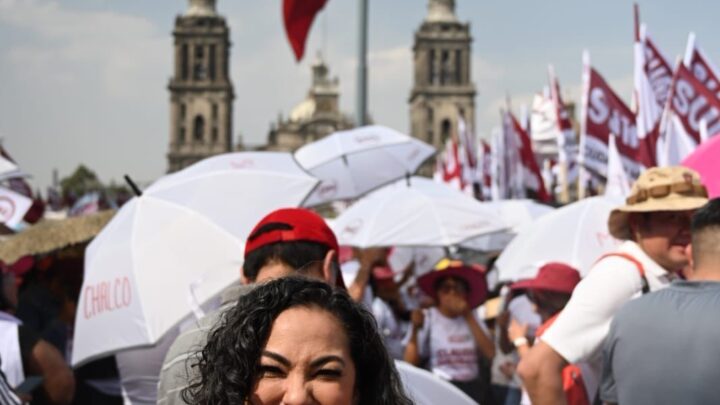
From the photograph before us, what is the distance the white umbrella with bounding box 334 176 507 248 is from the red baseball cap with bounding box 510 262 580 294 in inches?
122

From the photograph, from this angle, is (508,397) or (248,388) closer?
(248,388)

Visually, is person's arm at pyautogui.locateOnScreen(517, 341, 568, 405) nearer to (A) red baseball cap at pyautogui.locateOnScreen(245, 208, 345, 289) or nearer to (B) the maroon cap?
(A) red baseball cap at pyautogui.locateOnScreen(245, 208, 345, 289)

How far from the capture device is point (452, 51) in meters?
90.6

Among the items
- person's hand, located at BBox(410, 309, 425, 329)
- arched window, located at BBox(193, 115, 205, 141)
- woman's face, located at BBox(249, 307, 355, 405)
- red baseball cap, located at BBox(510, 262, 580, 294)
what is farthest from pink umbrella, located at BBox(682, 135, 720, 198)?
arched window, located at BBox(193, 115, 205, 141)

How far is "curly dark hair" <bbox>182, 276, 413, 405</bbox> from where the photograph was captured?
74.0 inches

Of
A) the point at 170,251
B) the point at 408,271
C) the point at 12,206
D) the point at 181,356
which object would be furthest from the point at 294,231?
the point at 408,271

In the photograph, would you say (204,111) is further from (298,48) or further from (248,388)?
(248,388)

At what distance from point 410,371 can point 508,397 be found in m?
3.99

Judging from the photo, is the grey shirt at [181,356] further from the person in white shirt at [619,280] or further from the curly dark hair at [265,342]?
the person in white shirt at [619,280]

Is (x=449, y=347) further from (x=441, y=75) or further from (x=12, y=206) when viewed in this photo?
(x=441, y=75)

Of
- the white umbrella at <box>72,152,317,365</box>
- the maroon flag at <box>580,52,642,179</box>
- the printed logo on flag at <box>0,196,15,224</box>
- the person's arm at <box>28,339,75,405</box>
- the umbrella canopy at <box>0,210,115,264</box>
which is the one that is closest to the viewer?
the person's arm at <box>28,339,75,405</box>

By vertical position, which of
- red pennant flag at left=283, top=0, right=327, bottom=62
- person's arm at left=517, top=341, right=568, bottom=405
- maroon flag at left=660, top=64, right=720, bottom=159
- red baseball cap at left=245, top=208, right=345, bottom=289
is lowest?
person's arm at left=517, top=341, right=568, bottom=405

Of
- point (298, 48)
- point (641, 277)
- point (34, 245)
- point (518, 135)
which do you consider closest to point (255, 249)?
point (641, 277)

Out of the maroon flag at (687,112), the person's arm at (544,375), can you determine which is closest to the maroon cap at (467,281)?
the maroon flag at (687,112)
